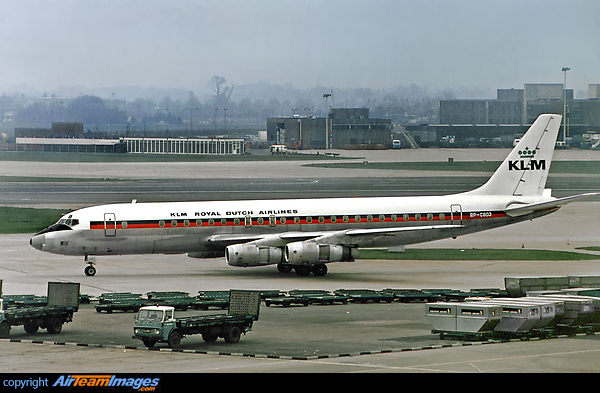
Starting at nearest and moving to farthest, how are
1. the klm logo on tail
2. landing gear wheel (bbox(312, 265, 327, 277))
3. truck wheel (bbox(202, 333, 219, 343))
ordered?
1. truck wheel (bbox(202, 333, 219, 343))
2. landing gear wheel (bbox(312, 265, 327, 277))
3. the klm logo on tail

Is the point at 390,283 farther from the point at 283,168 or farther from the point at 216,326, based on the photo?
the point at 283,168

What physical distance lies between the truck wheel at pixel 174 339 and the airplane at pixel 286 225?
18.8 m

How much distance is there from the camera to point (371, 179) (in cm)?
13312

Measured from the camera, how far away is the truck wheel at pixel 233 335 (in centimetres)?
3062

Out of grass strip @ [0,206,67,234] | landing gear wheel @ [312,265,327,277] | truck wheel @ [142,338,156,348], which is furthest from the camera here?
grass strip @ [0,206,67,234]

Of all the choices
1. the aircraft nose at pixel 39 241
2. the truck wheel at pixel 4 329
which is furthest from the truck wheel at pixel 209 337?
the aircraft nose at pixel 39 241

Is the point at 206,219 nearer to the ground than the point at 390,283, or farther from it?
farther from it

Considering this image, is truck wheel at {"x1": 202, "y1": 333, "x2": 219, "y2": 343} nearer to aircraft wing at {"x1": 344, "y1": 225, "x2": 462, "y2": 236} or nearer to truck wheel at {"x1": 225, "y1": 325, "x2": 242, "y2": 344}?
truck wheel at {"x1": 225, "y1": 325, "x2": 242, "y2": 344}

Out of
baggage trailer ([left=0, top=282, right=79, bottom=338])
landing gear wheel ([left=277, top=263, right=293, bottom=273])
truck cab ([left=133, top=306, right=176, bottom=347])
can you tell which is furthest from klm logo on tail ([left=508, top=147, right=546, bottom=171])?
truck cab ([left=133, top=306, right=176, bottom=347])

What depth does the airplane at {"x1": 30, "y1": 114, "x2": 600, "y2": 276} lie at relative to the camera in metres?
49.2

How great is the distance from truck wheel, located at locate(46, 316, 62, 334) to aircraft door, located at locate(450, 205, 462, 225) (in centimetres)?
2619

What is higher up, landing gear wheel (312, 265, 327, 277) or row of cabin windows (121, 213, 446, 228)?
row of cabin windows (121, 213, 446, 228)

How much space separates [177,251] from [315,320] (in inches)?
652
